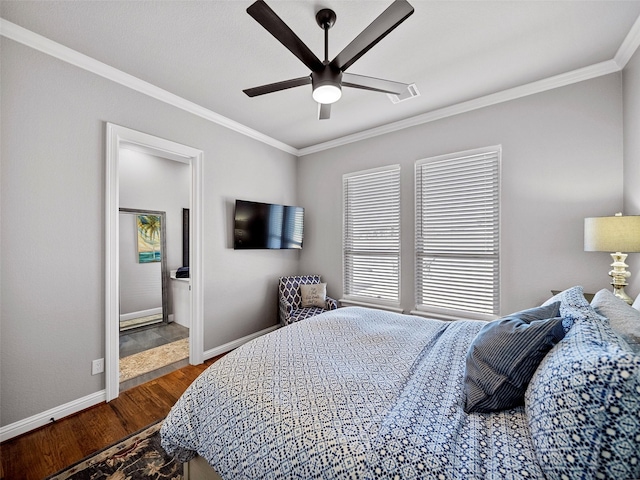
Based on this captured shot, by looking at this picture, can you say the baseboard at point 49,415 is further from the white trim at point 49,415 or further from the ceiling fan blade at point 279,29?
the ceiling fan blade at point 279,29

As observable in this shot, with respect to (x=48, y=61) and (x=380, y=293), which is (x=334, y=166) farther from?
(x=48, y=61)

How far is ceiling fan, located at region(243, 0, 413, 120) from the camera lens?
136cm

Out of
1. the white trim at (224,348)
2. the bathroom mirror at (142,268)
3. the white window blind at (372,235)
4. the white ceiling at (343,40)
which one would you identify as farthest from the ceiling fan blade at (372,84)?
the bathroom mirror at (142,268)

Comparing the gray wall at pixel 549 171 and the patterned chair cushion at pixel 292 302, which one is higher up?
the gray wall at pixel 549 171

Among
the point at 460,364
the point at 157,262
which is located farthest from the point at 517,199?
the point at 157,262

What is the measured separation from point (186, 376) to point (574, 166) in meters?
4.29

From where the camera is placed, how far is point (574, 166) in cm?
243

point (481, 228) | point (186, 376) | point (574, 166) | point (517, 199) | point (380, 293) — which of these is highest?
point (574, 166)

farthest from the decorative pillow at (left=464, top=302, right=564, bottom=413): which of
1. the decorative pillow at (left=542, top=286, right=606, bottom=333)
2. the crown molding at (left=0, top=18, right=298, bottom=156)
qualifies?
the crown molding at (left=0, top=18, right=298, bottom=156)

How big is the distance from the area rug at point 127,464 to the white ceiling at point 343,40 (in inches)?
115

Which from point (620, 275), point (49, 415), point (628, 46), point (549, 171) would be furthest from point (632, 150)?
point (49, 415)

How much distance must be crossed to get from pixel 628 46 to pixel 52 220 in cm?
461

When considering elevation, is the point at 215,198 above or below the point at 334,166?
below

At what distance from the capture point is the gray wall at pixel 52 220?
74.5 inches
